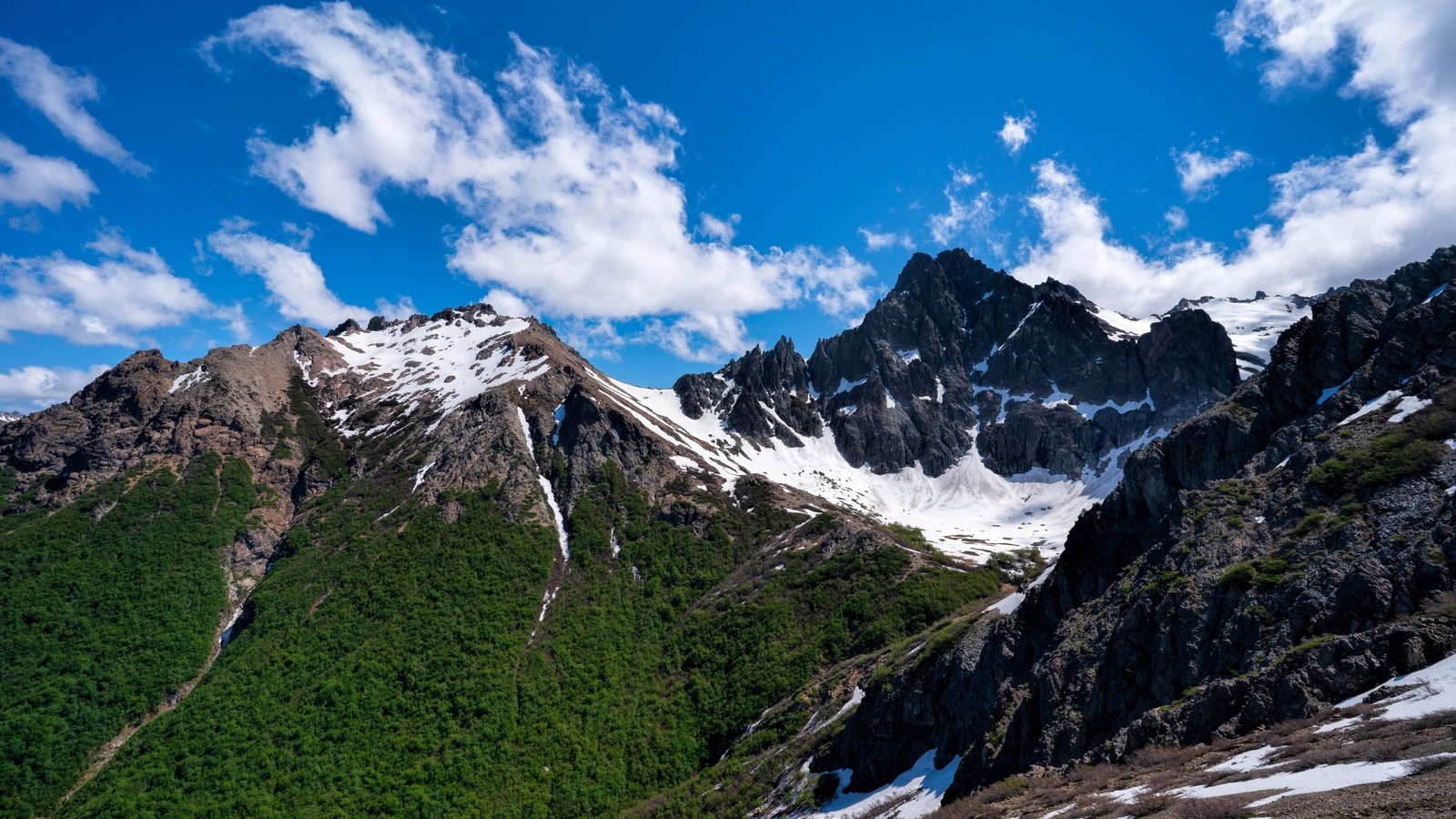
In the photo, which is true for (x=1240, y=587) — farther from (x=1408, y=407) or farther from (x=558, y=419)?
(x=558, y=419)

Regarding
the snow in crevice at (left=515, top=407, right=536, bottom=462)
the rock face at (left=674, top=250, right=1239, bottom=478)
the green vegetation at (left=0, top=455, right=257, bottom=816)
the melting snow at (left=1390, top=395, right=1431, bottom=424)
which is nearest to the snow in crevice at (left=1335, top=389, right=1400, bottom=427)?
the melting snow at (left=1390, top=395, right=1431, bottom=424)

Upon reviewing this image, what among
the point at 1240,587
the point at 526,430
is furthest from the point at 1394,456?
the point at 526,430

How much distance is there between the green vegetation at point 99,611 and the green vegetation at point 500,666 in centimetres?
649

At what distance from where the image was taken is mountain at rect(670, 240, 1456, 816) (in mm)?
17453

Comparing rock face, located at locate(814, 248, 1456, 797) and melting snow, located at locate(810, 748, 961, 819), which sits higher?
rock face, located at locate(814, 248, 1456, 797)

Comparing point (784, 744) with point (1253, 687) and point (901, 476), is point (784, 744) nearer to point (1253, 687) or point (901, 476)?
point (1253, 687)

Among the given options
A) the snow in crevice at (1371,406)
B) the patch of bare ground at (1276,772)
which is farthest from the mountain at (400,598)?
the patch of bare ground at (1276,772)

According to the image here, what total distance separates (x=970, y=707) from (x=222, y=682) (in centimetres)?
9168

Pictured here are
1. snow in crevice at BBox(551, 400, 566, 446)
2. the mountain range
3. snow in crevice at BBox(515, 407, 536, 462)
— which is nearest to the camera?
the mountain range

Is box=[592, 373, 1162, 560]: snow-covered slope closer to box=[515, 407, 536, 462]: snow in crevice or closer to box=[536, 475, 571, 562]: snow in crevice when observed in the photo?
box=[515, 407, 536, 462]: snow in crevice

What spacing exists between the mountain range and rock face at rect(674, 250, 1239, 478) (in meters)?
1.18

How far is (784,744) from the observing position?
2157 inches

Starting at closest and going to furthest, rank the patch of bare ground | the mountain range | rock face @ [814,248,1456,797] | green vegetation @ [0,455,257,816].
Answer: the patch of bare ground → rock face @ [814,248,1456,797] → the mountain range → green vegetation @ [0,455,257,816]

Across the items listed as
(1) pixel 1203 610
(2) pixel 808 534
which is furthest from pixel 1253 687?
(2) pixel 808 534
